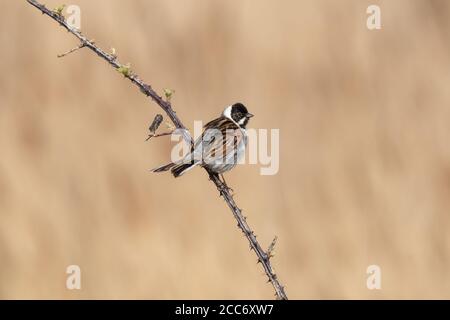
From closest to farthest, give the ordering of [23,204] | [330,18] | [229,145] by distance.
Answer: [229,145], [23,204], [330,18]

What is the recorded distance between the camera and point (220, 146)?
15.5ft

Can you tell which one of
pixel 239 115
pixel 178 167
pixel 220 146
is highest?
pixel 239 115

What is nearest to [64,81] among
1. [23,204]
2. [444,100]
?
[23,204]

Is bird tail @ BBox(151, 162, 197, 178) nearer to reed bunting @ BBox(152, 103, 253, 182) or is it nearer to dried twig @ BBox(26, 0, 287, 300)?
reed bunting @ BBox(152, 103, 253, 182)

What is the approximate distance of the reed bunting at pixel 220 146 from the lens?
173 inches

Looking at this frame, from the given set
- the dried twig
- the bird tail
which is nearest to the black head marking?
the bird tail

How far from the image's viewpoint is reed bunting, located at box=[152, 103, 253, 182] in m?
4.39

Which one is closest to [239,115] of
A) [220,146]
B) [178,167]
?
[220,146]

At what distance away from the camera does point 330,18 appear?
743 centimetres

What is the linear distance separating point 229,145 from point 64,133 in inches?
103

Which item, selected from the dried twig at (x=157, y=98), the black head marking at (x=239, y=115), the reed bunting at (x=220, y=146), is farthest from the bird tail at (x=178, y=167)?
the black head marking at (x=239, y=115)

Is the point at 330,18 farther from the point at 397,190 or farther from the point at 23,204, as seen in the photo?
the point at 23,204

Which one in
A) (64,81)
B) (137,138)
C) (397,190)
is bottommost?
(397,190)

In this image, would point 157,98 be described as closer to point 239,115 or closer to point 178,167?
point 178,167
